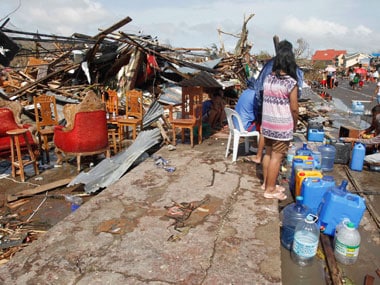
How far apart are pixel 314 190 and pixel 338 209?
488 millimetres

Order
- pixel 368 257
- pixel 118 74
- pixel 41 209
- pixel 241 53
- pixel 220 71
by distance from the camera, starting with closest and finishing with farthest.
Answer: pixel 368 257 < pixel 41 209 < pixel 118 74 < pixel 220 71 < pixel 241 53

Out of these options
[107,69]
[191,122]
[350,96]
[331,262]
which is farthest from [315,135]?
[350,96]

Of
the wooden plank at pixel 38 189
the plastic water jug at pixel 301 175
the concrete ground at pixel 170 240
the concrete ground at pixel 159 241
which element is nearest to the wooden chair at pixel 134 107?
the wooden plank at pixel 38 189

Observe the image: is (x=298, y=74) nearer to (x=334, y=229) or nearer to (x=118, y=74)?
(x=334, y=229)

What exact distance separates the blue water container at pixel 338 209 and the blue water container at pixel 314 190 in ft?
0.87

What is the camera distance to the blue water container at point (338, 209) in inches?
136

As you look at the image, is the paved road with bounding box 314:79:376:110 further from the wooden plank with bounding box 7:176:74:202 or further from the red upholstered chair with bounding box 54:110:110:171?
the wooden plank with bounding box 7:176:74:202

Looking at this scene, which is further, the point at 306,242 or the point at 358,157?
the point at 358,157

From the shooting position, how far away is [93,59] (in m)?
10.9

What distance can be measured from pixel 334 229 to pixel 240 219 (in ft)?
4.01

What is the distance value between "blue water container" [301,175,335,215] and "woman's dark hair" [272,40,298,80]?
1537mm

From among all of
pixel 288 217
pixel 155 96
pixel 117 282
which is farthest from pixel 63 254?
pixel 155 96

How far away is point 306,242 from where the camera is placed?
10.1ft

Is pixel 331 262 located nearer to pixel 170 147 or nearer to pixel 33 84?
pixel 170 147
